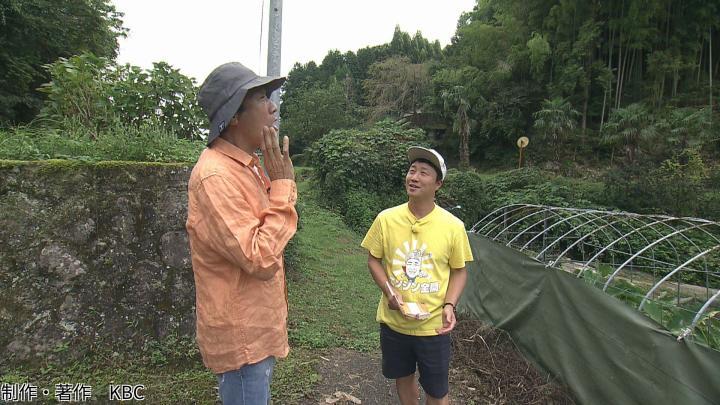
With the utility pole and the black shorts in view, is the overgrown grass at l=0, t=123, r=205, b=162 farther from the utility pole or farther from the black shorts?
the black shorts

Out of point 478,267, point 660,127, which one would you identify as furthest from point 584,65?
point 478,267

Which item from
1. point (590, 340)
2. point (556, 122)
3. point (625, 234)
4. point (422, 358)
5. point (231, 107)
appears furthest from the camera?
point (556, 122)

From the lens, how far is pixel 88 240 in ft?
8.95

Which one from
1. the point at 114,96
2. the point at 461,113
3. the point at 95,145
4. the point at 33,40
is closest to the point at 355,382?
the point at 95,145

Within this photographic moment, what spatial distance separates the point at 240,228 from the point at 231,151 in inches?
13.3

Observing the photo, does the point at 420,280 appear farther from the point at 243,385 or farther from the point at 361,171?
the point at 361,171

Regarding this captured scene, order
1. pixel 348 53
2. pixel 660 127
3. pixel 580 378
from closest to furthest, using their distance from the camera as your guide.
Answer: pixel 580 378 → pixel 660 127 → pixel 348 53

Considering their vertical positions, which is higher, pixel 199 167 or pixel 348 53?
pixel 348 53

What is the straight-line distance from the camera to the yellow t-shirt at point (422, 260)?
2.28 m

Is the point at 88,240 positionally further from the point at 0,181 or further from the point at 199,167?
the point at 199,167

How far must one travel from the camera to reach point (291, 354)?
3549mm

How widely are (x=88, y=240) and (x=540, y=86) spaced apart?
82.2ft

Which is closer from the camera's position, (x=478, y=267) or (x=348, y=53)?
(x=478, y=267)

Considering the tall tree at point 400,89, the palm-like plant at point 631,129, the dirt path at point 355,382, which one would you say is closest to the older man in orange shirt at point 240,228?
the dirt path at point 355,382
